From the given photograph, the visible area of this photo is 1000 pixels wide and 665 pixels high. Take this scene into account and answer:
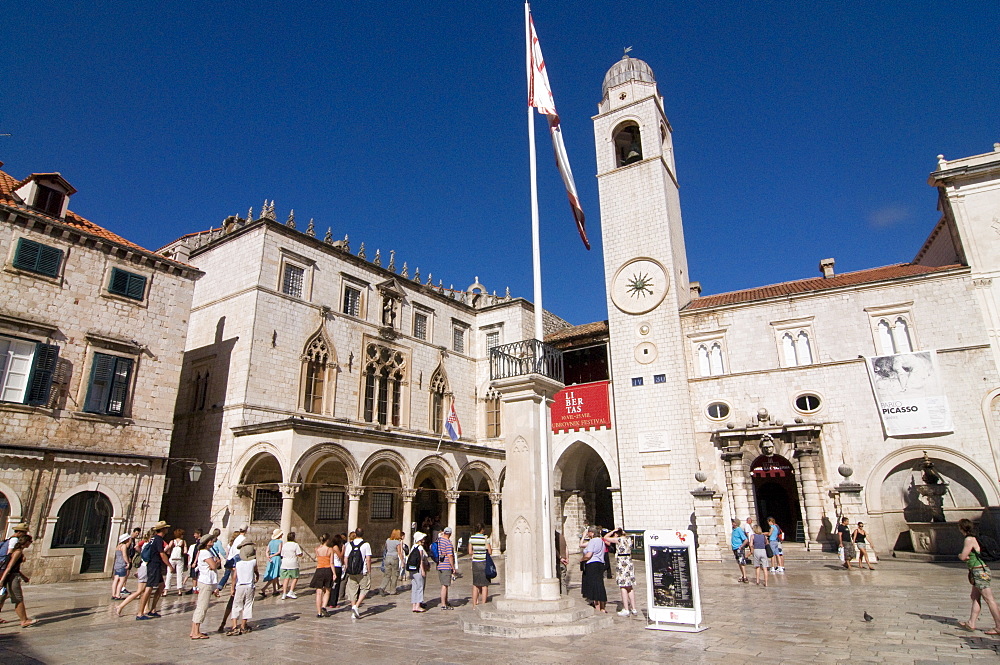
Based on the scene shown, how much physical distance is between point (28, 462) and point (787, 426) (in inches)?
942

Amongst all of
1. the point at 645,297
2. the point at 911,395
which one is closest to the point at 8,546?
the point at 645,297

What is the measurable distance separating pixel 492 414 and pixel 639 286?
1034 cm

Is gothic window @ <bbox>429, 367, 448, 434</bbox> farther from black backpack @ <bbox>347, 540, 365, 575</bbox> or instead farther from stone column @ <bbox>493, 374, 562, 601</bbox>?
stone column @ <bbox>493, 374, 562, 601</bbox>

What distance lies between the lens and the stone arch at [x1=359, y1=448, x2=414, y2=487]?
2056 centimetres

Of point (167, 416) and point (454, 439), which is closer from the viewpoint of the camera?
point (167, 416)

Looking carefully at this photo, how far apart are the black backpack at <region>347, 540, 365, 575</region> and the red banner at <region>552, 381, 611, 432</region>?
14.9m

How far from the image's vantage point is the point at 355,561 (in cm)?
1113

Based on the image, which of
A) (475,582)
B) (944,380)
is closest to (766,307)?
(944,380)

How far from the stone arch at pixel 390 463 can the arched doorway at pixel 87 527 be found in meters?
7.50

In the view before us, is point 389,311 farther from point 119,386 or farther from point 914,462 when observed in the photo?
point 914,462

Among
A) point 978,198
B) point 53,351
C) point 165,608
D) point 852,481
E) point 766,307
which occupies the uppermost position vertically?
point 978,198

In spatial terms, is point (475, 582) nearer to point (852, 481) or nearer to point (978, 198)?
point (852, 481)

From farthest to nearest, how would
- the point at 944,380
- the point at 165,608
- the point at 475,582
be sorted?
1. the point at 944,380
2. the point at 165,608
3. the point at 475,582

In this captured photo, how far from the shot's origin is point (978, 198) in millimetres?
21312
